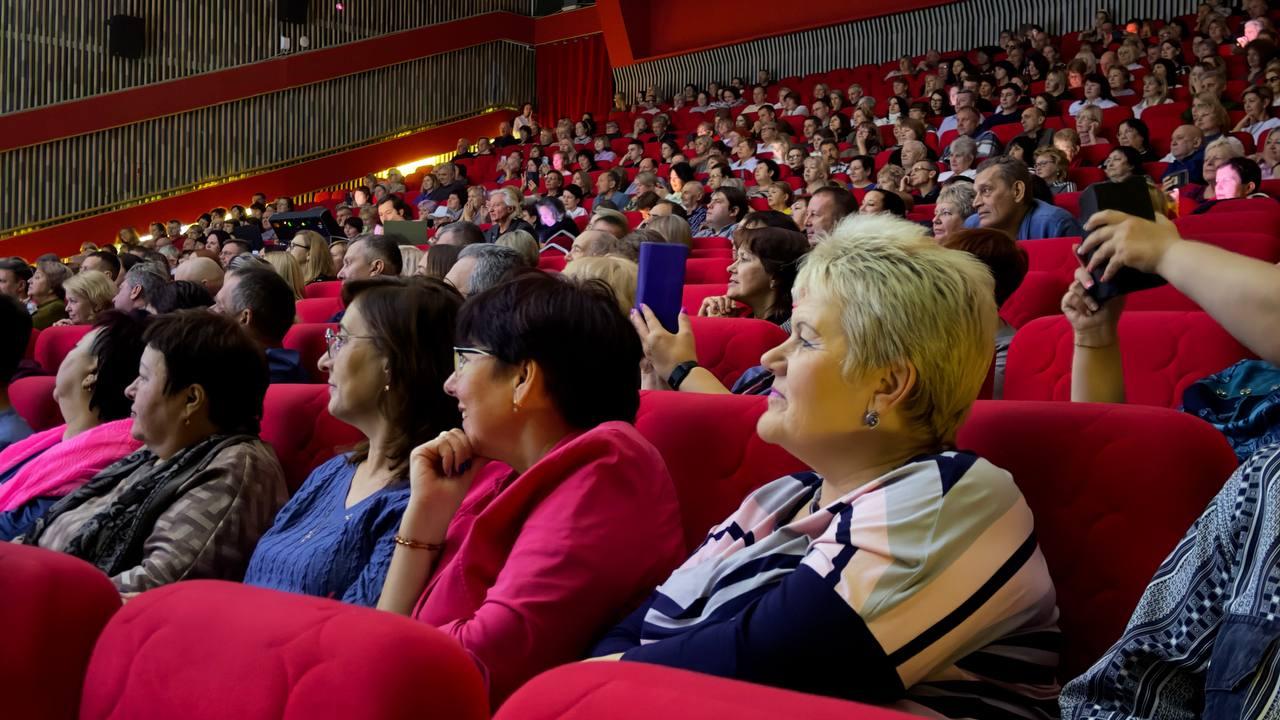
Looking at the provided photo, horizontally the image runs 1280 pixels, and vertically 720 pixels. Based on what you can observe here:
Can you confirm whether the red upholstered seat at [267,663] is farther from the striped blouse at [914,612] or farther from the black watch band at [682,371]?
the black watch band at [682,371]

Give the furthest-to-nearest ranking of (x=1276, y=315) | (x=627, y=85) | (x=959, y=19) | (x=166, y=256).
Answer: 1. (x=627, y=85)
2. (x=959, y=19)
3. (x=166, y=256)
4. (x=1276, y=315)

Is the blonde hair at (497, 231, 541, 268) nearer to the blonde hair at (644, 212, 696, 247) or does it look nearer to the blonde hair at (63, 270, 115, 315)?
the blonde hair at (644, 212, 696, 247)

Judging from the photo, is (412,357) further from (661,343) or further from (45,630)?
(45,630)

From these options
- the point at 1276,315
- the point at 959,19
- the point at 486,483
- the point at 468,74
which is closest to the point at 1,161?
the point at 468,74

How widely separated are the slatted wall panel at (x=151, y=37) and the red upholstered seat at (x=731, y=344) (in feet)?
27.3

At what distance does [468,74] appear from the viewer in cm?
1167

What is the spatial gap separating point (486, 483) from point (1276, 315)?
0.91m

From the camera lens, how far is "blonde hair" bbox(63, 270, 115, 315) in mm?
3928

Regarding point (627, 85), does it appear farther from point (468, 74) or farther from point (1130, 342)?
point (1130, 342)

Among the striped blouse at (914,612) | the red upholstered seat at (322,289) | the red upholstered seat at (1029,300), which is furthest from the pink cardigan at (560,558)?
the red upholstered seat at (322,289)

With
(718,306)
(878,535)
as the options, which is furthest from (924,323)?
(718,306)

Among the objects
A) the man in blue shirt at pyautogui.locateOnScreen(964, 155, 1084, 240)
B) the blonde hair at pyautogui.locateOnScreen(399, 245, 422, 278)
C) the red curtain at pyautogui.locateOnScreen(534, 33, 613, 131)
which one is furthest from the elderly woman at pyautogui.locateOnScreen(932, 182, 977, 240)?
the red curtain at pyautogui.locateOnScreen(534, 33, 613, 131)

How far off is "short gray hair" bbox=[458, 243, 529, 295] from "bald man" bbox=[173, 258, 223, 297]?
1.37 metres

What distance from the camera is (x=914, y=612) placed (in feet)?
2.82
